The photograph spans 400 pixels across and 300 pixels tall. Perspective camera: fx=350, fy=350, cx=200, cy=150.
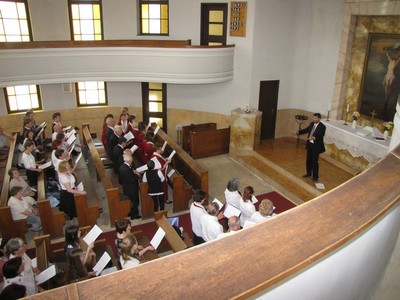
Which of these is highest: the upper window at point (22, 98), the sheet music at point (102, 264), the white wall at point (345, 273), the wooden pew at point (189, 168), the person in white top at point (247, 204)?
the white wall at point (345, 273)

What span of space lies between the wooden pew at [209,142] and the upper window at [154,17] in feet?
14.6

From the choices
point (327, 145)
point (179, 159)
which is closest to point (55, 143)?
point (179, 159)

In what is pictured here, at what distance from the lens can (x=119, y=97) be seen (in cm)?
1369

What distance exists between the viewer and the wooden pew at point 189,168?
28.4 ft

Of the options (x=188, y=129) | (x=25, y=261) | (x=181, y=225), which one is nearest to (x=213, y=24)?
(x=188, y=129)

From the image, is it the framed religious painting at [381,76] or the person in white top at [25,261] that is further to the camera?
the framed religious painting at [381,76]

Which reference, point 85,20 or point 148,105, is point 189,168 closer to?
point 148,105

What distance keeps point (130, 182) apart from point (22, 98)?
7018 mm

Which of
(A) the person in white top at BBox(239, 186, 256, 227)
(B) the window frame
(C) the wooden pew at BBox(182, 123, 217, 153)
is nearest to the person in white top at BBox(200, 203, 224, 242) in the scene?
(A) the person in white top at BBox(239, 186, 256, 227)

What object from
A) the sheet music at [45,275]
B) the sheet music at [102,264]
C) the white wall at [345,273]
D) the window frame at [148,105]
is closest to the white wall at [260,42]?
the window frame at [148,105]

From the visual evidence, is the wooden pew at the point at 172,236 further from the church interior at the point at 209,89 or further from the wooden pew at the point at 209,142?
the wooden pew at the point at 209,142

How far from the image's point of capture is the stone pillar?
11352mm

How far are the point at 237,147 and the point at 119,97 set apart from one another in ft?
17.1

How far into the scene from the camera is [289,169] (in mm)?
10242
